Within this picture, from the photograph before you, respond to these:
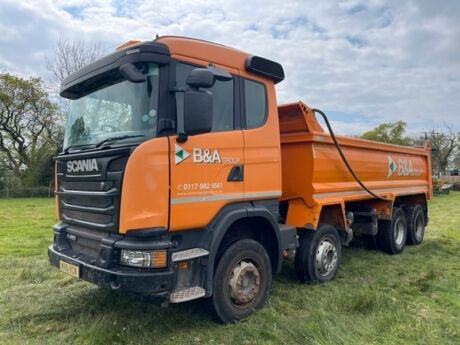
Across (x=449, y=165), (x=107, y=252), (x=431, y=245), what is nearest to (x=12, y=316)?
(x=107, y=252)

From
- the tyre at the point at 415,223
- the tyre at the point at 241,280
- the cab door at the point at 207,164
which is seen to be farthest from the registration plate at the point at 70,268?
the tyre at the point at 415,223

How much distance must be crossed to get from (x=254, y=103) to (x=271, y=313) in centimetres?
232

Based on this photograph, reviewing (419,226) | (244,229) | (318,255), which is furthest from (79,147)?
(419,226)

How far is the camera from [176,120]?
12.2ft

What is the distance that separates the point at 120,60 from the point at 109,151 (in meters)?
0.83

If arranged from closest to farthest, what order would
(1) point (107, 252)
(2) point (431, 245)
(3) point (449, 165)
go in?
1. (1) point (107, 252)
2. (2) point (431, 245)
3. (3) point (449, 165)

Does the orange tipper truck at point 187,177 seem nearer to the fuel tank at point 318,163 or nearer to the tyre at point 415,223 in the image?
the fuel tank at point 318,163

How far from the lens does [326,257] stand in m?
5.83

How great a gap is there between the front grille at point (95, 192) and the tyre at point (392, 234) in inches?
228

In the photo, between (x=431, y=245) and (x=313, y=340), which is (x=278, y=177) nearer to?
(x=313, y=340)

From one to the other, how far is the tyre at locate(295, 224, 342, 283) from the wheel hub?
1.25m

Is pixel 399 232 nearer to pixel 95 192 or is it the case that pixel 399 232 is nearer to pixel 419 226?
pixel 419 226

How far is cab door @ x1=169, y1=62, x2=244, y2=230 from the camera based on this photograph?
3738 mm

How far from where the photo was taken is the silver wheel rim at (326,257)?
5.72 m
